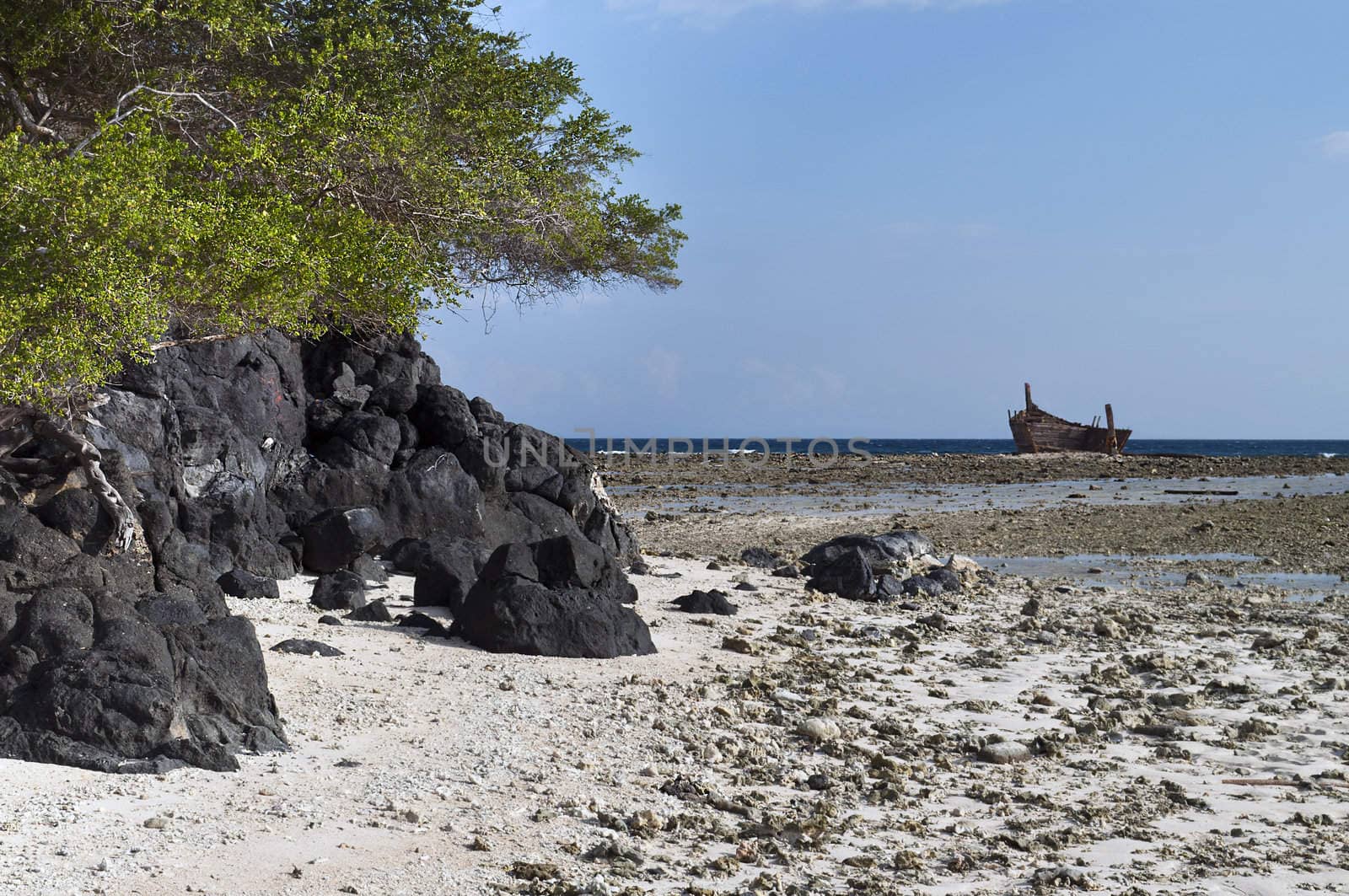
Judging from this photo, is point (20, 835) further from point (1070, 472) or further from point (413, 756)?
point (1070, 472)

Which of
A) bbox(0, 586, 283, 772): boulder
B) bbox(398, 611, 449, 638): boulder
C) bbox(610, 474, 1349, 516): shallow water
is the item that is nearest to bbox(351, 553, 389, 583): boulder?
bbox(398, 611, 449, 638): boulder

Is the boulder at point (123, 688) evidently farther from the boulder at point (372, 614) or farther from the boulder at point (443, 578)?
the boulder at point (443, 578)

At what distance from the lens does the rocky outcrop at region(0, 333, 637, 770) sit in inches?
261

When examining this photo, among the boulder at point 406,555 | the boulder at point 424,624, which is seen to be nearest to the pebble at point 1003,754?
the boulder at point 424,624

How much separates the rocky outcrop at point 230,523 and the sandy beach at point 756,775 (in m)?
0.46

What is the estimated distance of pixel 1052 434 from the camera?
6531 cm

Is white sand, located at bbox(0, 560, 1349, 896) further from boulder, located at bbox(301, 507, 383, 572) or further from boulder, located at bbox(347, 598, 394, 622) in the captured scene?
boulder, located at bbox(301, 507, 383, 572)

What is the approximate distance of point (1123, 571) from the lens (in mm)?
17453

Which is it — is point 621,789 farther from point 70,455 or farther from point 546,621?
point 70,455

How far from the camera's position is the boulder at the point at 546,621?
32.5ft

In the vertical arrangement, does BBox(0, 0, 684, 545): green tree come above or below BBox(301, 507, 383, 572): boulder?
above

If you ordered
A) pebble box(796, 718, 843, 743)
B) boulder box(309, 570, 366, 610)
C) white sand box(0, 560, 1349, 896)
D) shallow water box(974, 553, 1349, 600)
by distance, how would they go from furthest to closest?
shallow water box(974, 553, 1349, 600)
boulder box(309, 570, 366, 610)
pebble box(796, 718, 843, 743)
white sand box(0, 560, 1349, 896)

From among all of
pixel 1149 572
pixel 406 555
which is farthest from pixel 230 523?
pixel 1149 572

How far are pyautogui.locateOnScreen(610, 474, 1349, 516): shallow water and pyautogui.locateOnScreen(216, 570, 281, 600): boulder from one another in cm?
1871
